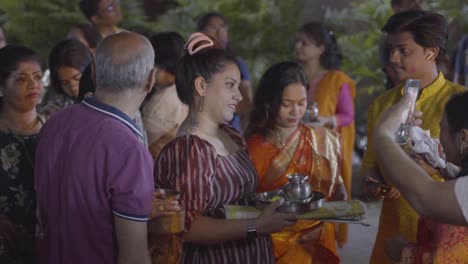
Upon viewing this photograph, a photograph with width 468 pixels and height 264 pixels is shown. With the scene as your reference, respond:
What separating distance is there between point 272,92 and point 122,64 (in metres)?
1.40

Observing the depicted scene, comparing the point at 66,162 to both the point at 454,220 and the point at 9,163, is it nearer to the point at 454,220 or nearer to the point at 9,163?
the point at 9,163

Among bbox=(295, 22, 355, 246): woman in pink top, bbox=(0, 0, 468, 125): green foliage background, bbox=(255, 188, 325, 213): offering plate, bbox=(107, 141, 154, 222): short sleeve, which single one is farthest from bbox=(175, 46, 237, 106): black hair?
bbox=(0, 0, 468, 125): green foliage background

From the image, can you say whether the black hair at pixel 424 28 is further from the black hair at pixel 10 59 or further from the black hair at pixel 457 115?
the black hair at pixel 10 59

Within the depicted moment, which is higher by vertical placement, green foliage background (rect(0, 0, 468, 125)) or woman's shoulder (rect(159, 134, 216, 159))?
green foliage background (rect(0, 0, 468, 125))

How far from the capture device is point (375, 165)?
360 cm

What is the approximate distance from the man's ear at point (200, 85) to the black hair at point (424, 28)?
1038 millimetres

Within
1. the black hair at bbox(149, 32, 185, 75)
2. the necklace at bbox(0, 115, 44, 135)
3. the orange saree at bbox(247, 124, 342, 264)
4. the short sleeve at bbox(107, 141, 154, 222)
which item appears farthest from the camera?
the black hair at bbox(149, 32, 185, 75)

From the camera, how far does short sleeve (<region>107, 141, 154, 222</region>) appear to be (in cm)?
229

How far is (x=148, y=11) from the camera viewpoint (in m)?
10.6

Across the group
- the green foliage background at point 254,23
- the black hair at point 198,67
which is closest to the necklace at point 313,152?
the black hair at point 198,67

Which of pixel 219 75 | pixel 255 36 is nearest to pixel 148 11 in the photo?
pixel 255 36

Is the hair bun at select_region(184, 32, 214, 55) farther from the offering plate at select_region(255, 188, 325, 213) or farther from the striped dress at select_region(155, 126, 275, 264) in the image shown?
→ the offering plate at select_region(255, 188, 325, 213)

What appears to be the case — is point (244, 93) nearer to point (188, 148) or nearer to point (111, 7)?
point (111, 7)

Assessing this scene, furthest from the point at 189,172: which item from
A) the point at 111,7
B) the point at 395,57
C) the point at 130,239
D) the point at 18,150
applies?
the point at 111,7
